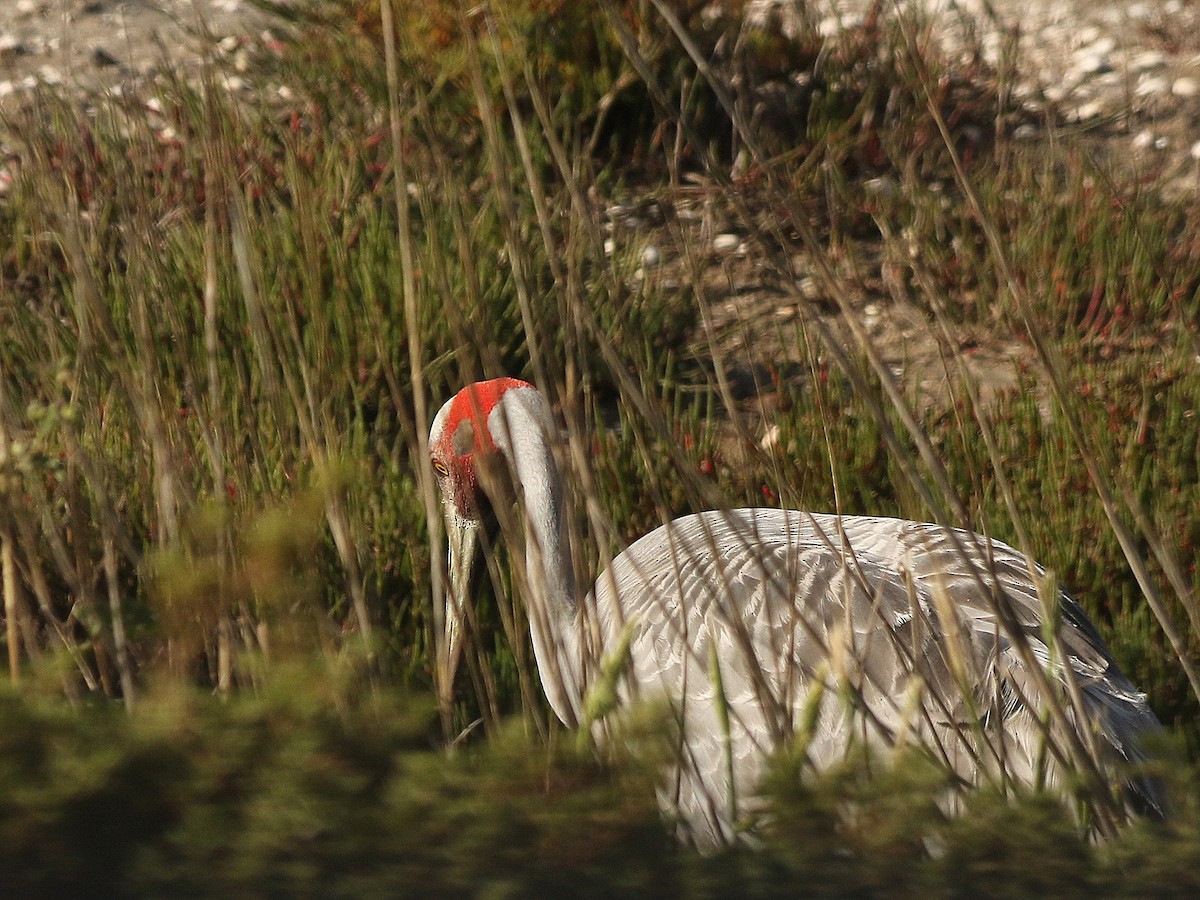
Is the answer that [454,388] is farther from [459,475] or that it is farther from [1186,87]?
[1186,87]

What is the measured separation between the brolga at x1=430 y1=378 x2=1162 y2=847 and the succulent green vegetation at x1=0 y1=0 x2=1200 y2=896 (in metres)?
0.14

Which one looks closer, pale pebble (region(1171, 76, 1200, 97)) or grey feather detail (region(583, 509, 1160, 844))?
grey feather detail (region(583, 509, 1160, 844))

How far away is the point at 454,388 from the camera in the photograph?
172 inches

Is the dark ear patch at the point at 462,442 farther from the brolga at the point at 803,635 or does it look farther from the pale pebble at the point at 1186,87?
the pale pebble at the point at 1186,87

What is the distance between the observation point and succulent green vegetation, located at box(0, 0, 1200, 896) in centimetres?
141

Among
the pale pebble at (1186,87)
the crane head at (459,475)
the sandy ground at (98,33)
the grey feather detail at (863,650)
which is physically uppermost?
the sandy ground at (98,33)

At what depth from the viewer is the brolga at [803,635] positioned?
1965 millimetres

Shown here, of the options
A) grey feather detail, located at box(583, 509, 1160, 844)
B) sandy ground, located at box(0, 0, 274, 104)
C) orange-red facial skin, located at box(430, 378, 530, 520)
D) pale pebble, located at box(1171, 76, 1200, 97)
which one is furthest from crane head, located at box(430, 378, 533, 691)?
pale pebble, located at box(1171, 76, 1200, 97)

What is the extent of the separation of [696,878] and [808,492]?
2.48 meters

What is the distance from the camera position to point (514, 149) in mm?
5301

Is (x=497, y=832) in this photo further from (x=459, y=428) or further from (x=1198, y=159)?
(x=1198, y=159)

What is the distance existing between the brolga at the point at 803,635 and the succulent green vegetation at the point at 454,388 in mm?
142

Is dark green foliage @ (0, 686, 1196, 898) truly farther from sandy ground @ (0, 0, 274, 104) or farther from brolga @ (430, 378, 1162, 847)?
sandy ground @ (0, 0, 274, 104)

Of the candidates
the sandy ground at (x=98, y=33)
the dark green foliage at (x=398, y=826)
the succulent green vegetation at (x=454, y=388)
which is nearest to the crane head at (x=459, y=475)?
the succulent green vegetation at (x=454, y=388)
